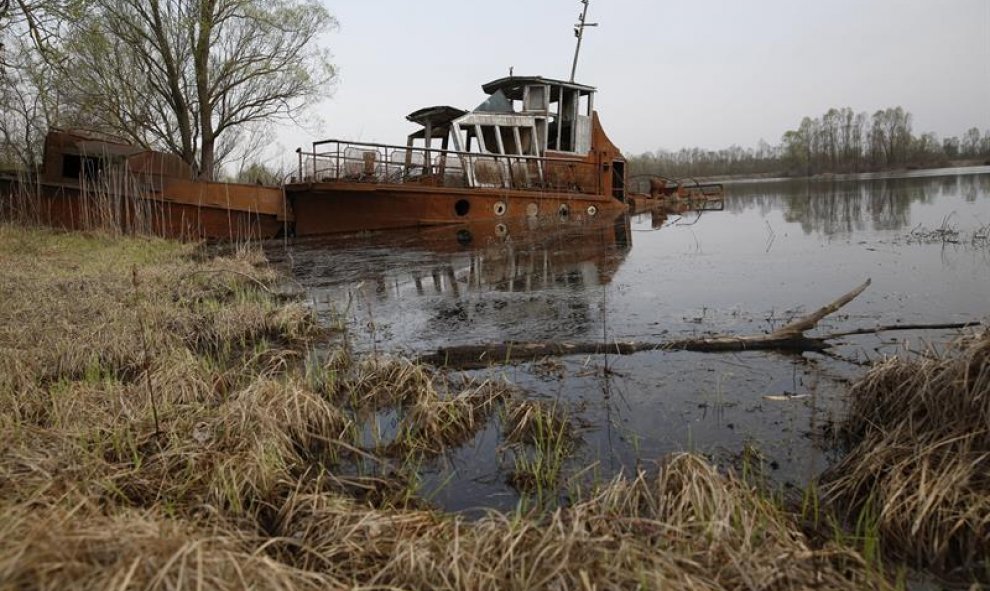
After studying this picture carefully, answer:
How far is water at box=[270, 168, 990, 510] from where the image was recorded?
2725mm

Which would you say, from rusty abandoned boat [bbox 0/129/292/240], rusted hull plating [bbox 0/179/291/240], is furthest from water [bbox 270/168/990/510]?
rusty abandoned boat [bbox 0/129/292/240]

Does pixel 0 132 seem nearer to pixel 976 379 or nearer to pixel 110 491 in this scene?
pixel 110 491

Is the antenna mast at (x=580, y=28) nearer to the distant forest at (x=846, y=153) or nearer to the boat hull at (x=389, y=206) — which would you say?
the boat hull at (x=389, y=206)

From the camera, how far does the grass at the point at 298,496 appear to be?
146 centimetres

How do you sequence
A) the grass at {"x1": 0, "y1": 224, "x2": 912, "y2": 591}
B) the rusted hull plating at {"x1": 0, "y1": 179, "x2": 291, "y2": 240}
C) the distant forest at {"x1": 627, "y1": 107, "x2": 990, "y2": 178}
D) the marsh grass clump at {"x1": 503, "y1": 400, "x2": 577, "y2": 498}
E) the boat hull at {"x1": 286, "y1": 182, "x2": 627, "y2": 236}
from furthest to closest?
the distant forest at {"x1": 627, "y1": 107, "x2": 990, "y2": 178}
the boat hull at {"x1": 286, "y1": 182, "x2": 627, "y2": 236}
the rusted hull plating at {"x1": 0, "y1": 179, "x2": 291, "y2": 240}
the marsh grass clump at {"x1": 503, "y1": 400, "x2": 577, "y2": 498}
the grass at {"x1": 0, "y1": 224, "x2": 912, "y2": 591}

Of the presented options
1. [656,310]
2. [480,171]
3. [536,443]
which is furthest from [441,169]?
[536,443]

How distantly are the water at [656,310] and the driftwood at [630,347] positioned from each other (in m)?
0.10

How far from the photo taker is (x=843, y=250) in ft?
29.0

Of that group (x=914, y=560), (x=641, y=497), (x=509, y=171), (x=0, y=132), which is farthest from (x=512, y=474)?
(x=0, y=132)

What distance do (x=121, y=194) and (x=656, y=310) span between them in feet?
36.2

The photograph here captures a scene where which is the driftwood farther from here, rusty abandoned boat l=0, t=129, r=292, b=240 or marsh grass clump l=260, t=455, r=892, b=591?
rusty abandoned boat l=0, t=129, r=292, b=240

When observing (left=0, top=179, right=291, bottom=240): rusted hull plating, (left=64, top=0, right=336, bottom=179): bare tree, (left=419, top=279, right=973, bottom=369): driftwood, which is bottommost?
(left=419, top=279, right=973, bottom=369): driftwood

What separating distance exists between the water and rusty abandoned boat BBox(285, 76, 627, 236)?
121 cm

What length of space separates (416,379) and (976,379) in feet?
8.27
